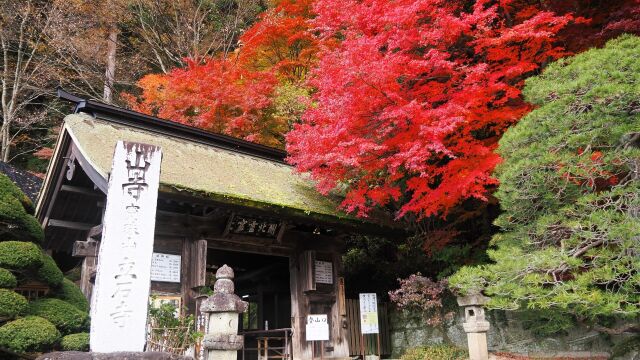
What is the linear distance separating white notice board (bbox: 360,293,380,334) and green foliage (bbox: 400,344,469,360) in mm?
907

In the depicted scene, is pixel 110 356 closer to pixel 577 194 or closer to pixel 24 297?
pixel 24 297

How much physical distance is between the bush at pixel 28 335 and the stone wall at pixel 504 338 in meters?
7.32

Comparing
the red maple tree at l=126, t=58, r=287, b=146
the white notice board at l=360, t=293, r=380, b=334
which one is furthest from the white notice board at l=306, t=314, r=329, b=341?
the red maple tree at l=126, t=58, r=287, b=146

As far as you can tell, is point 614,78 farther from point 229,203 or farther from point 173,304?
point 173,304

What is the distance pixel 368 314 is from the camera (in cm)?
929

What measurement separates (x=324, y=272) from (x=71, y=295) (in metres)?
5.06

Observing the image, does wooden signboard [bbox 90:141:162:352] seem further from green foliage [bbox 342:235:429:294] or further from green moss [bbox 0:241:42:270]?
green foliage [bbox 342:235:429:294]

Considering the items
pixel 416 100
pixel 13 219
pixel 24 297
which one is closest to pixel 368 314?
pixel 416 100

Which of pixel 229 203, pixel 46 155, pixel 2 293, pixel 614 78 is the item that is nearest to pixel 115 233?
pixel 2 293

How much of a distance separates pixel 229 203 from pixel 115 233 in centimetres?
323

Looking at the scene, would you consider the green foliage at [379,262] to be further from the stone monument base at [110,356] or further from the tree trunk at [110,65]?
the tree trunk at [110,65]

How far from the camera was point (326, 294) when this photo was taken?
1007 cm

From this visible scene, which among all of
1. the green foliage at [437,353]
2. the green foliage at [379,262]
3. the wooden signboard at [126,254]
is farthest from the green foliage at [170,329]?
the green foliage at [379,262]

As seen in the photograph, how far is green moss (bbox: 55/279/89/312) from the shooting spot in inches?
254
